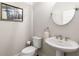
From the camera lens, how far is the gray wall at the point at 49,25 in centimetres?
167

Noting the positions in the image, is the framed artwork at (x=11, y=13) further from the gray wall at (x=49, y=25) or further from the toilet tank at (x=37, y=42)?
the toilet tank at (x=37, y=42)

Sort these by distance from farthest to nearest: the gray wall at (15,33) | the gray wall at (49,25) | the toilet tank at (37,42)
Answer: the toilet tank at (37,42) < the gray wall at (15,33) < the gray wall at (49,25)

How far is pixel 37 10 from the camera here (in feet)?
7.30

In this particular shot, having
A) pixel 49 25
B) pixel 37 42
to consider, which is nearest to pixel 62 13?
pixel 49 25

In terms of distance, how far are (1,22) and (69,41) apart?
1337mm

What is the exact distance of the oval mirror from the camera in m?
1.72

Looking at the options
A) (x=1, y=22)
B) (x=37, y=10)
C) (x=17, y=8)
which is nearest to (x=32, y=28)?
(x=37, y=10)

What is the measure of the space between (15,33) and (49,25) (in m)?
0.80

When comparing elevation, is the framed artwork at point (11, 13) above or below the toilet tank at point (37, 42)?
above

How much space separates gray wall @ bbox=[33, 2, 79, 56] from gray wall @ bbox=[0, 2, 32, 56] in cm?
19

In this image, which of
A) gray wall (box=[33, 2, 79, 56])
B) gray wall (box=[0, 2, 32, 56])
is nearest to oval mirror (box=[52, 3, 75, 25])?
gray wall (box=[33, 2, 79, 56])

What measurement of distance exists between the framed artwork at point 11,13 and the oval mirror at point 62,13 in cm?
78

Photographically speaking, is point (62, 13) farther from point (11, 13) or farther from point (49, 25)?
point (11, 13)

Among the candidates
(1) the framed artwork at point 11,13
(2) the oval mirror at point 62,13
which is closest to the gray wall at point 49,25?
(2) the oval mirror at point 62,13
